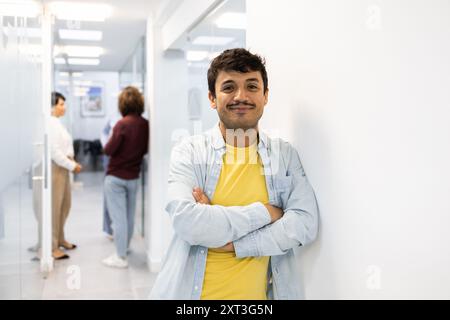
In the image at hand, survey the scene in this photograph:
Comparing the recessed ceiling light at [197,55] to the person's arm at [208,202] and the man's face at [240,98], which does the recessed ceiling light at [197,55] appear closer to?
the man's face at [240,98]

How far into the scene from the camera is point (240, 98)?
1257 millimetres

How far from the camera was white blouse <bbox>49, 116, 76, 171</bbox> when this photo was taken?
3836 millimetres

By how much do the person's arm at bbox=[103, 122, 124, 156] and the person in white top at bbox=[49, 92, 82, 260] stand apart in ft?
1.39

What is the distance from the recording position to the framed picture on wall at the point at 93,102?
8.91m

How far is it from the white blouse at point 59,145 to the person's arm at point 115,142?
0.43 m

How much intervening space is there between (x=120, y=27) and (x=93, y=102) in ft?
16.3

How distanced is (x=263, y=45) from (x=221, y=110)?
43 cm

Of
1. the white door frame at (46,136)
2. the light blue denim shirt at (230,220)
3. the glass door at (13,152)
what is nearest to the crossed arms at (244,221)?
the light blue denim shirt at (230,220)

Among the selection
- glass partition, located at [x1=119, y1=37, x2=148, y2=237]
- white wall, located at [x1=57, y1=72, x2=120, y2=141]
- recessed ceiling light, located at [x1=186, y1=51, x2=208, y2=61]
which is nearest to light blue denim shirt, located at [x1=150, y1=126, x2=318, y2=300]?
recessed ceiling light, located at [x1=186, y1=51, x2=208, y2=61]

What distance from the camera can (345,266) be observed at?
1.15m

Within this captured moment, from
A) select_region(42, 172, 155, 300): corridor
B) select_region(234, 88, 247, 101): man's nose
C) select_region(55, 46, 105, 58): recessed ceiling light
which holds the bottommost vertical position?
select_region(42, 172, 155, 300): corridor

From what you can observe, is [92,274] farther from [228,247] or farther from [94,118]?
[94,118]

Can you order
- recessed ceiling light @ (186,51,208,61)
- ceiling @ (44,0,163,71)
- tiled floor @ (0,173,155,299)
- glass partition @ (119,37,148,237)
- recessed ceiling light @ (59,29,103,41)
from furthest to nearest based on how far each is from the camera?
glass partition @ (119,37,148,237) → recessed ceiling light @ (59,29,103,41) → ceiling @ (44,0,163,71) → tiled floor @ (0,173,155,299) → recessed ceiling light @ (186,51,208,61)

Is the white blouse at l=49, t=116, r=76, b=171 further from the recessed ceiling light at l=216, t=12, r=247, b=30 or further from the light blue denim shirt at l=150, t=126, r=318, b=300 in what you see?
the light blue denim shirt at l=150, t=126, r=318, b=300
